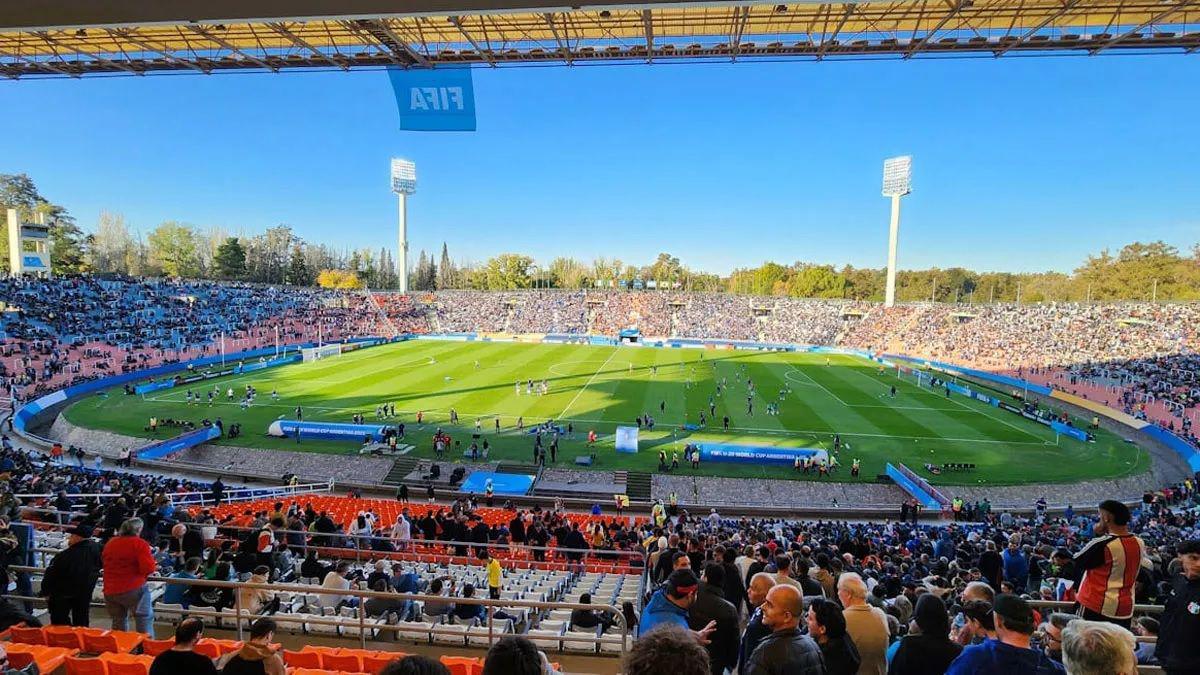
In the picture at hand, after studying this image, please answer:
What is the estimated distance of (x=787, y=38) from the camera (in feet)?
32.0

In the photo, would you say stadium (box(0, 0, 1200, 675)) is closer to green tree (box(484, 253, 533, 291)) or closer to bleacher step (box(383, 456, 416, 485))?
bleacher step (box(383, 456, 416, 485))

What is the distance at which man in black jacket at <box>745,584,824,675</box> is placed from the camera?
3.16 m

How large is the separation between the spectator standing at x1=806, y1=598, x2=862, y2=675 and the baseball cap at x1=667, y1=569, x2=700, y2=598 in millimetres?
787

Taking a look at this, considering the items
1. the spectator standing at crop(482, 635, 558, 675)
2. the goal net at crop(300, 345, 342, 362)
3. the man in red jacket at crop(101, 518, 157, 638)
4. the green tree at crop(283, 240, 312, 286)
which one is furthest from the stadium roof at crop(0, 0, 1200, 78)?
the green tree at crop(283, 240, 312, 286)

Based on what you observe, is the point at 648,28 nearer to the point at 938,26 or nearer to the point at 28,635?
the point at 938,26

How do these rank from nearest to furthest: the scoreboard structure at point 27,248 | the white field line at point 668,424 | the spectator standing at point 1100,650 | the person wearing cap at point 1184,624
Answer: the spectator standing at point 1100,650, the person wearing cap at point 1184,624, the white field line at point 668,424, the scoreboard structure at point 27,248

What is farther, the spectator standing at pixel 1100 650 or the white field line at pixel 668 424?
the white field line at pixel 668 424

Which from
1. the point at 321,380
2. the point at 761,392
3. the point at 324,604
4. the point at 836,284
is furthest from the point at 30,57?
the point at 836,284

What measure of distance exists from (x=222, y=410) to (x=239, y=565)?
30.5m

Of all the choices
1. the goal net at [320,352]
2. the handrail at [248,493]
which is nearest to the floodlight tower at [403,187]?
the goal net at [320,352]

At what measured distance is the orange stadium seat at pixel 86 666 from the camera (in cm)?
468

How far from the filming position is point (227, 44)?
32.7ft

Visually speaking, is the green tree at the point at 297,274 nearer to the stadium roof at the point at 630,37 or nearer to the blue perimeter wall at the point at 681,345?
the blue perimeter wall at the point at 681,345

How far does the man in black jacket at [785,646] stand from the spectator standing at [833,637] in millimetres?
375
